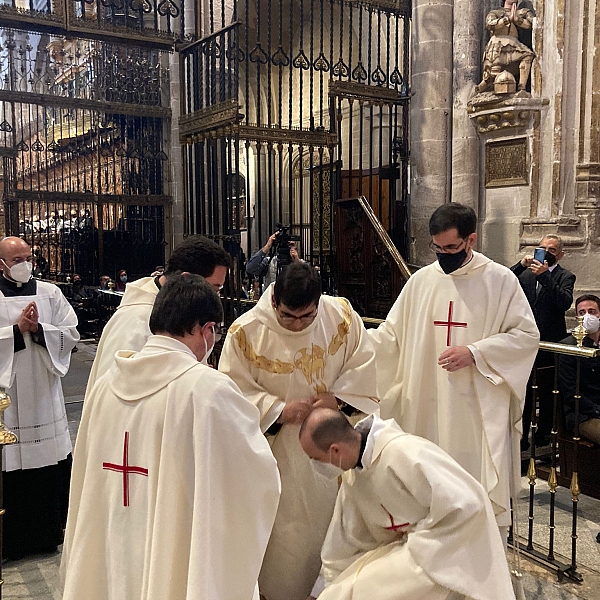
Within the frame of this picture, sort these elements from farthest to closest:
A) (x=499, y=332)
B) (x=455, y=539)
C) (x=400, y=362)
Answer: (x=400, y=362) < (x=499, y=332) < (x=455, y=539)

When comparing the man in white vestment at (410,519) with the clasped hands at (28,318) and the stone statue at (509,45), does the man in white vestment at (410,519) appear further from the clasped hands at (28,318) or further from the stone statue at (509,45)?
the stone statue at (509,45)

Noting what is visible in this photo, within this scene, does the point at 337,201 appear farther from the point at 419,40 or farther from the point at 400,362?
the point at 400,362

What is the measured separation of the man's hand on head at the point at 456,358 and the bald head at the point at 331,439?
1077 mm

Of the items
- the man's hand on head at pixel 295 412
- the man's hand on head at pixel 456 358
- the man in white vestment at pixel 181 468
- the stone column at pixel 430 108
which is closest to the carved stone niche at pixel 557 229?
the stone column at pixel 430 108

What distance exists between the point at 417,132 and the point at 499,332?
573 centimetres

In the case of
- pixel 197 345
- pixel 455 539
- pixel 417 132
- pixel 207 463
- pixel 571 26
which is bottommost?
pixel 455 539

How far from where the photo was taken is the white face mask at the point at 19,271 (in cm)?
408

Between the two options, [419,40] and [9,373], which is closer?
[9,373]

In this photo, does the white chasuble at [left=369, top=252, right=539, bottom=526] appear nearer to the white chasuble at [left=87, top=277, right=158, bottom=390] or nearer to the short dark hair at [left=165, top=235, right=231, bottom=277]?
the short dark hair at [left=165, top=235, right=231, bottom=277]

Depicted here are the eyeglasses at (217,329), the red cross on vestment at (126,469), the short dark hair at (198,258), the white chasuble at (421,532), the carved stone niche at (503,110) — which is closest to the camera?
the red cross on vestment at (126,469)

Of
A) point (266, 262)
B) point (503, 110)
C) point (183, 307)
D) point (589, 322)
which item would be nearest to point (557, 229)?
point (503, 110)

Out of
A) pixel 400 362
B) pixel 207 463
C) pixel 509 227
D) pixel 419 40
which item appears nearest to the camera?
pixel 207 463

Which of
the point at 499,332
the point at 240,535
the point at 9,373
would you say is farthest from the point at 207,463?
the point at 9,373

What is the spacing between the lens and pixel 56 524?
4109mm
